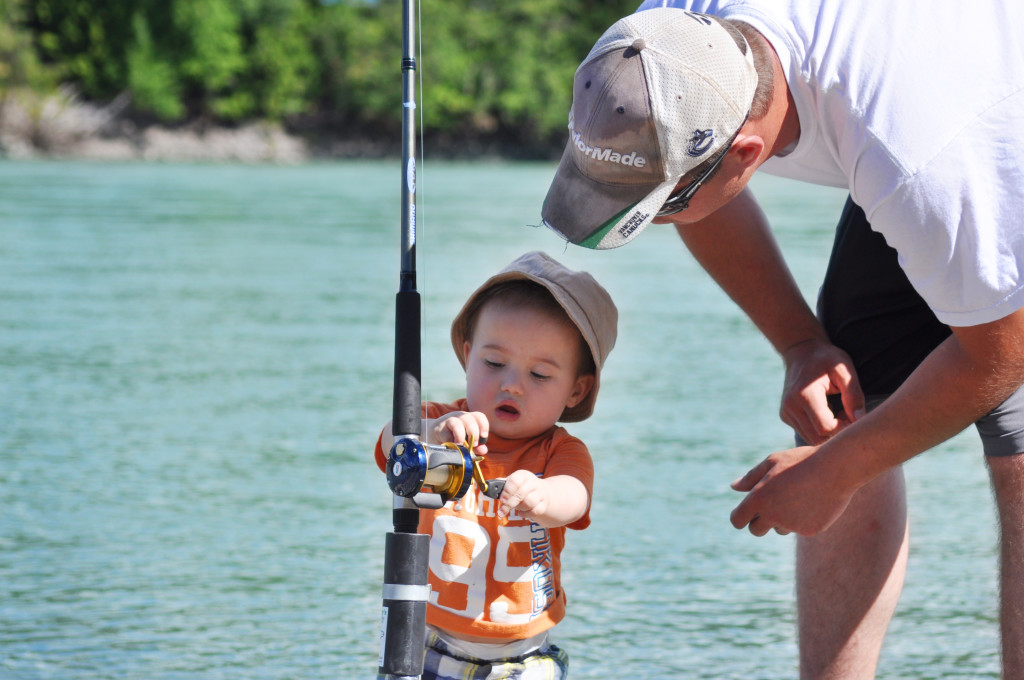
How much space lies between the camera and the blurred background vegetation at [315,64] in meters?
41.5

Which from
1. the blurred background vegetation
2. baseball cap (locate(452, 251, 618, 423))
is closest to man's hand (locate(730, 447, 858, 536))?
baseball cap (locate(452, 251, 618, 423))

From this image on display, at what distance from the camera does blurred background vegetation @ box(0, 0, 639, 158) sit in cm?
4150

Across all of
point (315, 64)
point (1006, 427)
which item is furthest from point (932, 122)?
point (315, 64)

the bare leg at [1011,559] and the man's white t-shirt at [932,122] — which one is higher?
the man's white t-shirt at [932,122]

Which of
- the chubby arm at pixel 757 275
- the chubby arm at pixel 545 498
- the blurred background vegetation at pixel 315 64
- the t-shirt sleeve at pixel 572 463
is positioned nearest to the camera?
Answer: the chubby arm at pixel 545 498

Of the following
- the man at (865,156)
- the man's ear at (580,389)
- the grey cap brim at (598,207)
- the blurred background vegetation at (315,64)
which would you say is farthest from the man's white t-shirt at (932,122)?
the blurred background vegetation at (315,64)

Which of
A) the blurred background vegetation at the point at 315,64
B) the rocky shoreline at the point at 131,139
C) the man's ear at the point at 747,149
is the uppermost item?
the man's ear at the point at 747,149

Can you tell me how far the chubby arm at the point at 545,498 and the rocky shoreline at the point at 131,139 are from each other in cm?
2757

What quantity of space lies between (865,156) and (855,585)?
3.48 ft

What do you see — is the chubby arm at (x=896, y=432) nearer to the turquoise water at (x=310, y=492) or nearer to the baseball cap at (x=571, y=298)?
the baseball cap at (x=571, y=298)

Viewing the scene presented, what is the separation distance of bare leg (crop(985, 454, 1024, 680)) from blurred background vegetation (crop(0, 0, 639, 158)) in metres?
39.6

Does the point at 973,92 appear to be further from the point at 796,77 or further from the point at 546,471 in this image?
the point at 546,471

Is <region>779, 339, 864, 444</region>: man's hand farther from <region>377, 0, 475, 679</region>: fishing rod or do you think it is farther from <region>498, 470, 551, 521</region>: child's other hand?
<region>377, 0, 475, 679</region>: fishing rod

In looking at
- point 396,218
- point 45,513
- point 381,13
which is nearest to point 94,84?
point 381,13
